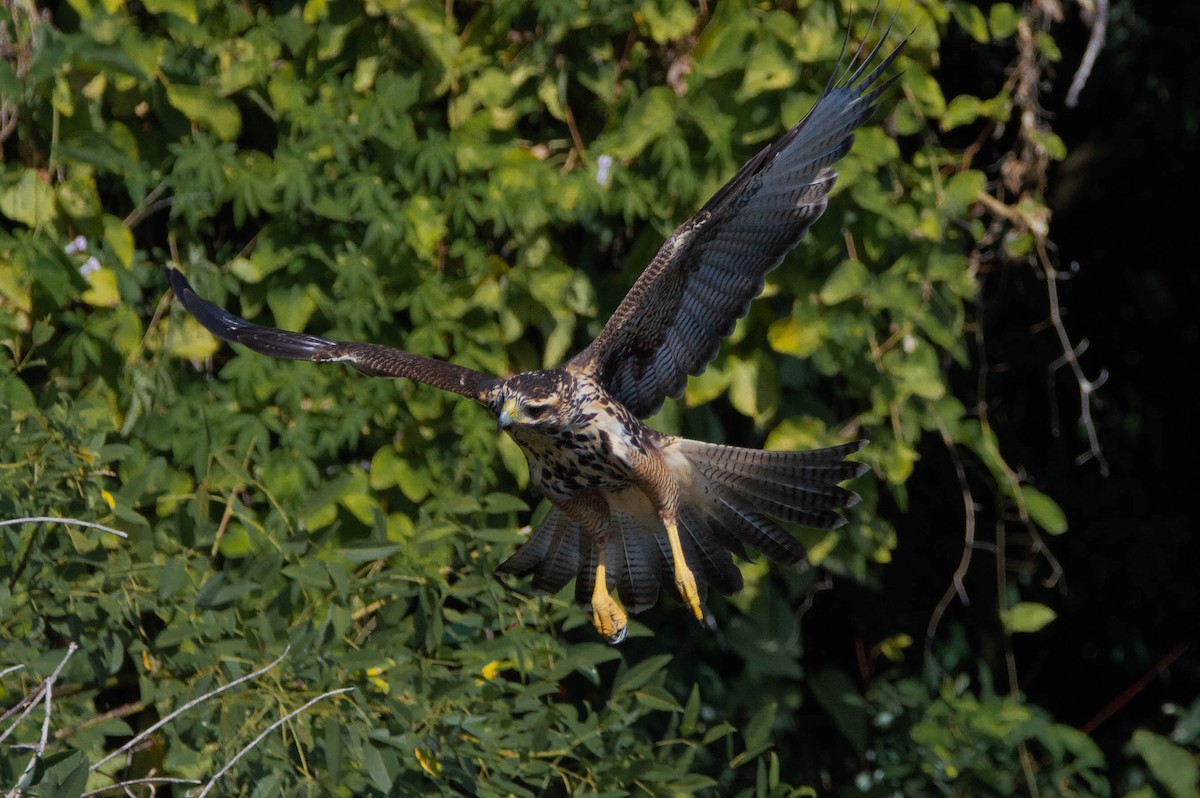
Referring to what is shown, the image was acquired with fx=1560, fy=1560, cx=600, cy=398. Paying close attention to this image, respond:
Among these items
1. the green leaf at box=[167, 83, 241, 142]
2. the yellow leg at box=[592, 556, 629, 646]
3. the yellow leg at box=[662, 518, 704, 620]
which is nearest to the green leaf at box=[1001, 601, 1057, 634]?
the yellow leg at box=[662, 518, 704, 620]

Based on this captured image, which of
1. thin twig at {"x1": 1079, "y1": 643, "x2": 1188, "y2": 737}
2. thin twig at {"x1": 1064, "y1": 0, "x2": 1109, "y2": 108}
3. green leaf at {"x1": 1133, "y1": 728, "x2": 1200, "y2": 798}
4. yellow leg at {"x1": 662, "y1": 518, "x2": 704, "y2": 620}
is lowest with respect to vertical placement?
thin twig at {"x1": 1079, "y1": 643, "x2": 1188, "y2": 737}

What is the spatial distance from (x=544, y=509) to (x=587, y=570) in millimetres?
363

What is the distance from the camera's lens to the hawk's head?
11.5 ft

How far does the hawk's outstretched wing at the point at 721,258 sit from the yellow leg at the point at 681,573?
33cm

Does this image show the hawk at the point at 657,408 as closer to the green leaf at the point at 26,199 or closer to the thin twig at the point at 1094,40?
the green leaf at the point at 26,199

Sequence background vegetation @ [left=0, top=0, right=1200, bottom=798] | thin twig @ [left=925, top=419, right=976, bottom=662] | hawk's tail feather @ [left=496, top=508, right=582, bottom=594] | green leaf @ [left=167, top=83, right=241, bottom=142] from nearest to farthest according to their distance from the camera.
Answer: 1. background vegetation @ [left=0, top=0, right=1200, bottom=798]
2. hawk's tail feather @ [left=496, top=508, right=582, bottom=594]
3. green leaf @ [left=167, top=83, right=241, bottom=142]
4. thin twig @ [left=925, top=419, right=976, bottom=662]

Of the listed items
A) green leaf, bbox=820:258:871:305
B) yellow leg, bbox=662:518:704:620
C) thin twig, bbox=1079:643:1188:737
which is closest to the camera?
yellow leg, bbox=662:518:704:620

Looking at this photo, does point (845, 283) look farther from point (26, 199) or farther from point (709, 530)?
point (26, 199)

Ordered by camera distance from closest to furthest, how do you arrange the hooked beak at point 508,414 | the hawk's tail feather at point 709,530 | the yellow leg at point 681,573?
1. the hooked beak at point 508,414
2. the yellow leg at point 681,573
3. the hawk's tail feather at point 709,530

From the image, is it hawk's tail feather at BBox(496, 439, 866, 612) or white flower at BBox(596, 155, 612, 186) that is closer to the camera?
hawk's tail feather at BBox(496, 439, 866, 612)

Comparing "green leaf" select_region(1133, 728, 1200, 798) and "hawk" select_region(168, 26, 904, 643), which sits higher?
"hawk" select_region(168, 26, 904, 643)

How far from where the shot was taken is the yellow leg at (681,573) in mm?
3859

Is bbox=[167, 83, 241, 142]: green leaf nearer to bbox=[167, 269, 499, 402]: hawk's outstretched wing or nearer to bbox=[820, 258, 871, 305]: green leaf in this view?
bbox=[167, 269, 499, 402]: hawk's outstretched wing

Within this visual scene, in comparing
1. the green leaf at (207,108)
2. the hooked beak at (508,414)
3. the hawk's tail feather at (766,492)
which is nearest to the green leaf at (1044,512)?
the hawk's tail feather at (766,492)
